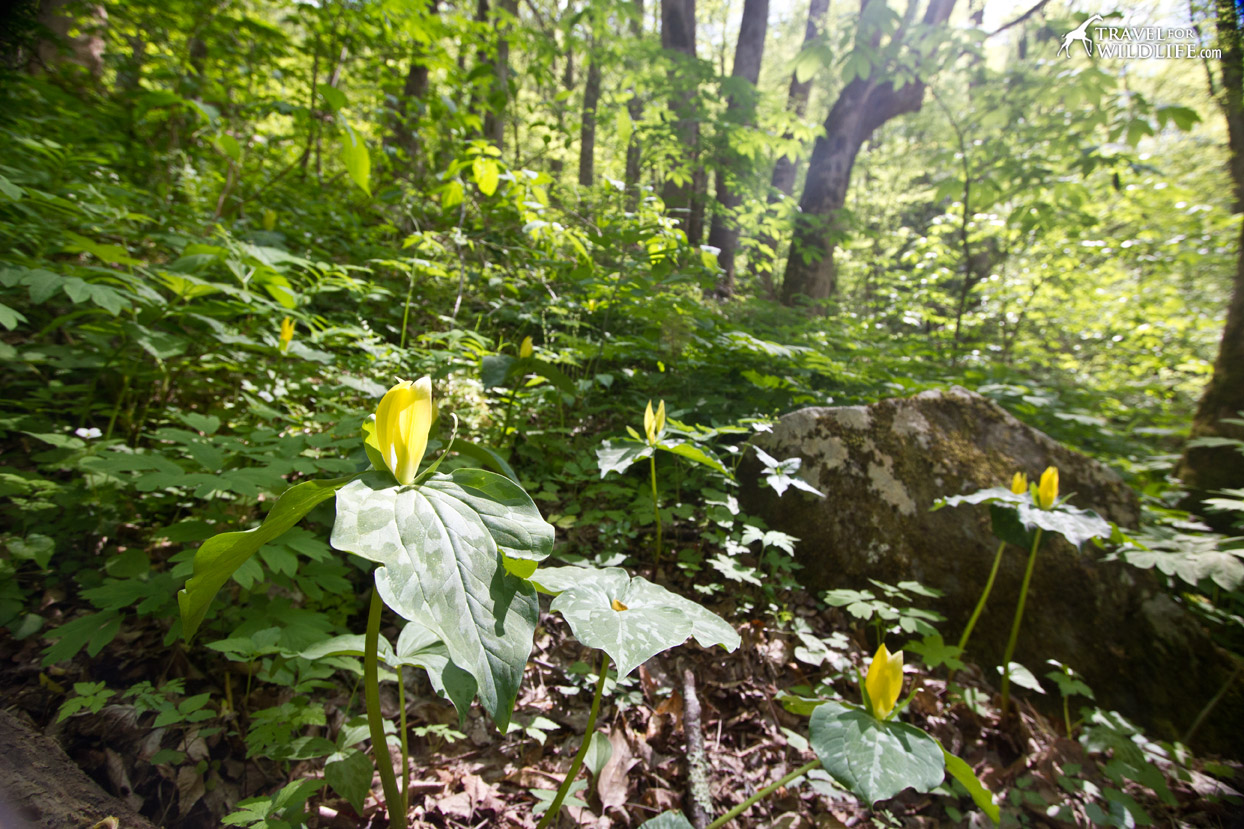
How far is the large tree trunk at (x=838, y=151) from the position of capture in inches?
246

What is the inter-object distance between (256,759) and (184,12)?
196 inches

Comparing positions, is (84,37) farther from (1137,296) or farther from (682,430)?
(1137,296)

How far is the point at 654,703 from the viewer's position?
A: 1.71 metres

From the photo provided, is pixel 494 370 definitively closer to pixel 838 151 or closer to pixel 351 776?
pixel 351 776

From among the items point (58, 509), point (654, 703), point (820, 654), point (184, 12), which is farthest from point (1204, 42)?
point (184, 12)

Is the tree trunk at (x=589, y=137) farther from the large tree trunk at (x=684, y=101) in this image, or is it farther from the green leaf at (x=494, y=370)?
the green leaf at (x=494, y=370)

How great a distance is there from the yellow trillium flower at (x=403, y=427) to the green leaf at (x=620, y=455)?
88 centimetres

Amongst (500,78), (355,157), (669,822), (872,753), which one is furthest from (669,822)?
(500,78)

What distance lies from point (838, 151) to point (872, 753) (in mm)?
7302

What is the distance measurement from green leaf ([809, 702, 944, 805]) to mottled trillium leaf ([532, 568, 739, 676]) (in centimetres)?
36

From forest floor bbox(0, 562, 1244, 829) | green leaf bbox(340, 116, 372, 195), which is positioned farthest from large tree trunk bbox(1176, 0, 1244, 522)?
green leaf bbox(340, 116, 372, 195)
